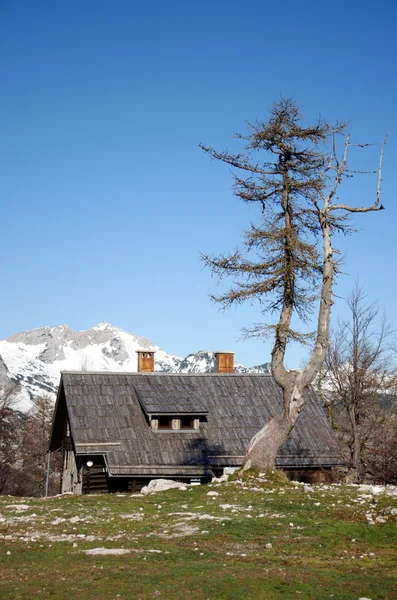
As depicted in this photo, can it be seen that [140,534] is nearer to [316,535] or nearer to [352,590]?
[316,535]

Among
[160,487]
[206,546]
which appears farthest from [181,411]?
[206,546]

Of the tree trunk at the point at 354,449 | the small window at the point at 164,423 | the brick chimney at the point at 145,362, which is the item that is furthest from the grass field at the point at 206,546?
the brick chimney at the point at 145,362

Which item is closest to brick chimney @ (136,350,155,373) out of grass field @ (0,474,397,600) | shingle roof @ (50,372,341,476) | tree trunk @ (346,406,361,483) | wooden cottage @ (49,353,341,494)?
wooden cottage @ (49,353,341,494)

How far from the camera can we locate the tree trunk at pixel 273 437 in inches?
833

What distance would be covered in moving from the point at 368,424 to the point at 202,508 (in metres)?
26.6

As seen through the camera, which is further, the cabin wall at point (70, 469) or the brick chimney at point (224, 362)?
the brick chimney at point (224, 362)

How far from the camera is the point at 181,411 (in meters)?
33.6

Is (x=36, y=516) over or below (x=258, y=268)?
below

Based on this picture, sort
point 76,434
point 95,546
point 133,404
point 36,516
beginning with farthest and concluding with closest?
point 133,404 → point 76,434 → point 36,516 → point 95,546

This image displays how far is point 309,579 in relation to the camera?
35.3 feet

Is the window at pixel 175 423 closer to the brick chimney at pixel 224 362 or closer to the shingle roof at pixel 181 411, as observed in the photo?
the shingle roof at pixel 181 411

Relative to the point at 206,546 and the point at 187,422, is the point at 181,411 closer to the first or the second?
the point at 187,422

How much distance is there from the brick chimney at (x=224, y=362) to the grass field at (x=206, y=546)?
72.2ft

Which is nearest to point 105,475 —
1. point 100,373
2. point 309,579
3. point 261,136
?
point 100,373
